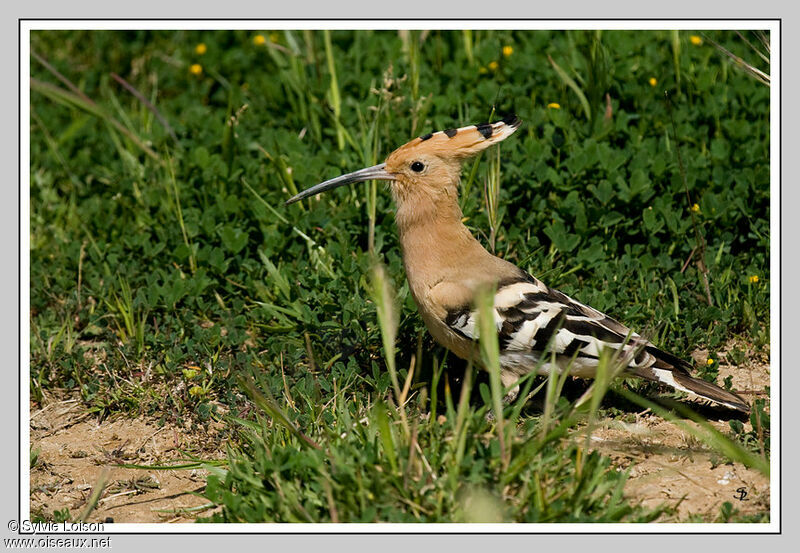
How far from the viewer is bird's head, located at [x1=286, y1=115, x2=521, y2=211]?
368cm

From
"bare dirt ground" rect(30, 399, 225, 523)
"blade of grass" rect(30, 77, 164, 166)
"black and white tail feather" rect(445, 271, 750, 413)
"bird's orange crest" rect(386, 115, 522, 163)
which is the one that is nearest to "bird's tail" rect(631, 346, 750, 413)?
"black and white tail feather" rect(445, 271, 750, 413)

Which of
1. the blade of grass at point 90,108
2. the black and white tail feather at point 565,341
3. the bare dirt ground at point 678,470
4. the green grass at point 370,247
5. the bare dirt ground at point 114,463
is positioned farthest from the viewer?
the blade of grass at point 90,108

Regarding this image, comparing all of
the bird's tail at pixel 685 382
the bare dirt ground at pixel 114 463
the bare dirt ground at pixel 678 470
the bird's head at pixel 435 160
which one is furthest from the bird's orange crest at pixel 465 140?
the bare dirt ground at pixel 114 463

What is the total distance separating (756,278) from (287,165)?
2.22 m

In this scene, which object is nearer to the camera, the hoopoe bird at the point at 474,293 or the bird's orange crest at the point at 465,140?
the hoopoe bird at the point at 474,293

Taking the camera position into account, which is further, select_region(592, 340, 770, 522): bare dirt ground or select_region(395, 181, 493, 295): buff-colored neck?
select_region(395, 181, 493, 295): buff-colored neck

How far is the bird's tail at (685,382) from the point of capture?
342 cm

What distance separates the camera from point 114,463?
356cm

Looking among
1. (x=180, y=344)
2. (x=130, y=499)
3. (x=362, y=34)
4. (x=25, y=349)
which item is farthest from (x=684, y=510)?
(x=362, y=34)

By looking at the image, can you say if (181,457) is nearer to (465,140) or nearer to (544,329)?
(544,329)

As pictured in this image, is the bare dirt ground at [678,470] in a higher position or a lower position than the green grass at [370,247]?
lower

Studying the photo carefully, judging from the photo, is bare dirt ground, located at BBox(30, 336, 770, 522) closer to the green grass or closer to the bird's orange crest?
the green grass

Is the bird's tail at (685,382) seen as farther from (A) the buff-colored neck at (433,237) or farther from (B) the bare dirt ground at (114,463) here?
(B) the bare dirt ground at (114,463)

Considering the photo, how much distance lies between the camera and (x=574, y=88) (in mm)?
4969
